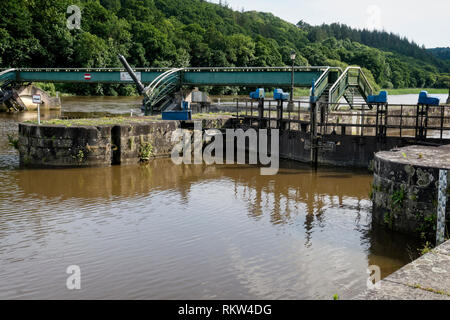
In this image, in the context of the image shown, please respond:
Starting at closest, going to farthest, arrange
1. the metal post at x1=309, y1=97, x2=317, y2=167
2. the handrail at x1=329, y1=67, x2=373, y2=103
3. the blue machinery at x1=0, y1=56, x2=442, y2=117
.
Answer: the metal post at x1=309, y1=97, x2=317, y2=167 → the handrail at x1=329, y1=67, x2=373, y2=103 → the blue machinery at x1=0, y1=56, x2=442, y2=117

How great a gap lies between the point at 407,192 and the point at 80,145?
41.8ft

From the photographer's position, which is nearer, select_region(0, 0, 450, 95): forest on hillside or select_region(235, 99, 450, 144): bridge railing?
select_region(235, 99, 450, 144): bridge railing

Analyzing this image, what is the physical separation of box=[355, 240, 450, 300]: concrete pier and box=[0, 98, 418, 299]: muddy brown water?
1.77 meters

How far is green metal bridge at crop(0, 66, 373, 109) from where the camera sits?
1220 inches

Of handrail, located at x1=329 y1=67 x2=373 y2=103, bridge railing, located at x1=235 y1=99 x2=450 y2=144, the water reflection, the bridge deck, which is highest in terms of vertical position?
the bridge deck

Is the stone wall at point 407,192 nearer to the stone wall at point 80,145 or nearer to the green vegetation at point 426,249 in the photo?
the green vegetation at point 426,249

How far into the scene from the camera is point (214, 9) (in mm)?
174250

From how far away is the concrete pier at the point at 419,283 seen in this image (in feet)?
18.0

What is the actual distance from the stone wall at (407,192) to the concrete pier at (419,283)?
359cm

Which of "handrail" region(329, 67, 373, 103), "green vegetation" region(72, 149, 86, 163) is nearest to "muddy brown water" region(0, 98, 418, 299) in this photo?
"green vegetation" region(72, 149, 86, 163)

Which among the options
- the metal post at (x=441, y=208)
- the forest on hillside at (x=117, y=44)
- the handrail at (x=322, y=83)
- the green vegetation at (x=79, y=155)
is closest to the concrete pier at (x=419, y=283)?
the metal post at (x=441, y=208)

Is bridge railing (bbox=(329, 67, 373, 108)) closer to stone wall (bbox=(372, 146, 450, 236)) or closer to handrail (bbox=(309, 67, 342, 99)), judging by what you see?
handrail (bbox=(309, 67, 342, 99))
